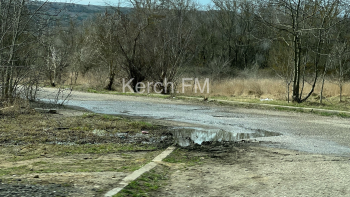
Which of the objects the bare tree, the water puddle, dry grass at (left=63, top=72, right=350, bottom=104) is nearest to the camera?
the water puddle

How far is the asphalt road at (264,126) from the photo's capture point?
8328mm

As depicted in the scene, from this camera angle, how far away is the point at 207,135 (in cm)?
949

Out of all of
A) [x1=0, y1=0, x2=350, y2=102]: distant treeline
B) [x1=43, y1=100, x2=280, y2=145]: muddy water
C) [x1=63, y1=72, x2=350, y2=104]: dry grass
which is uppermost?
[x1=0, y1=0, x2=350, y2=102]: distant treeline

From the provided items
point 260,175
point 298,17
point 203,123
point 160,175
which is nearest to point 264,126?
point 203,123

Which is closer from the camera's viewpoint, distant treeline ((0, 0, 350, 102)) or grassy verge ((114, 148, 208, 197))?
grassy verge ((114, 148, 208, 197))

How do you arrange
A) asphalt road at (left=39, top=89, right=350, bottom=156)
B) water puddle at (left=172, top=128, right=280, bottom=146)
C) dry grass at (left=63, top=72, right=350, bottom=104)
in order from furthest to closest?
dry grass at (left=63, top=72, right=350, bottom=104) → water puddle at (left=172, top=128, right=280, bottom=146) → asphalt road at (left=39, top=89, right=350, bottom=156)

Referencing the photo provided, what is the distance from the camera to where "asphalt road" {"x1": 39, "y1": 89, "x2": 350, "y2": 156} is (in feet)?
27.3

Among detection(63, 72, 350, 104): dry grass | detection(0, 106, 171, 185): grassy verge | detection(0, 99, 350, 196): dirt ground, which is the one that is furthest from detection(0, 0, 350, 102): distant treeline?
detection(0, 99, 350, 196): dirt ground

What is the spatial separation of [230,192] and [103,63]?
24.6m

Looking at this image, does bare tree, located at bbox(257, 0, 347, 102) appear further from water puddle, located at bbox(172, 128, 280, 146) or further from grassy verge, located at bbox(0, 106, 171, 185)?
grassy verge, located at bbox(0, 106, 171, 185)

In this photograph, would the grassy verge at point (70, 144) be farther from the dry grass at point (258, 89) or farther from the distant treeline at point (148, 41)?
the dry grass at point (258, 89)

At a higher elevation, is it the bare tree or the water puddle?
the bare tree

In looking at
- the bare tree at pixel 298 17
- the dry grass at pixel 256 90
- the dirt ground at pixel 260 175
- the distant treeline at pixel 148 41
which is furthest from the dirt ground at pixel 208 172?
the dry grass at pixel 256 90

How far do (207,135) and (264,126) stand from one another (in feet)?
7.37
